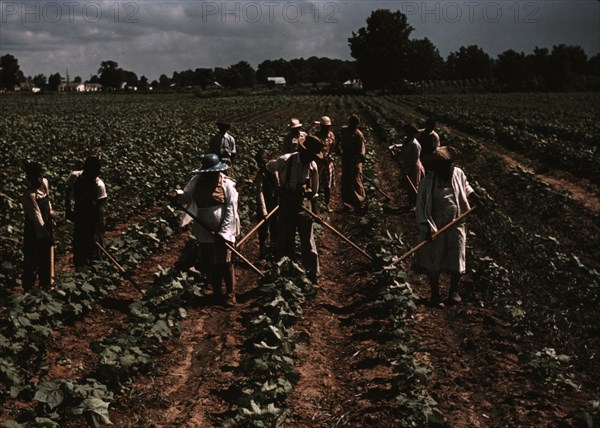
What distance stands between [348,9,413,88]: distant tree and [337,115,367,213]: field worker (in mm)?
75651

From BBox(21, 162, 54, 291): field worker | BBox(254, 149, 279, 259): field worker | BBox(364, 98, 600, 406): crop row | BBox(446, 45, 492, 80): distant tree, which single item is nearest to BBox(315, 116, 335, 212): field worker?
BBox(254, 149, 279, 259): field worker

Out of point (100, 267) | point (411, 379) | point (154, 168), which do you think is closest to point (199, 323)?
point (100, 267)

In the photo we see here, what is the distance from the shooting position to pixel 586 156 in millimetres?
16344

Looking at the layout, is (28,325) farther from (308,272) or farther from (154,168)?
(154,168)

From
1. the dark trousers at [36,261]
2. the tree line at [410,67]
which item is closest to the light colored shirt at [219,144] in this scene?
the dark trousers at [36,261]

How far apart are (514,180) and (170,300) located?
10773 mm

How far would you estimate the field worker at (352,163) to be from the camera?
10938 mm

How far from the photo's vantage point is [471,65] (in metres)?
128

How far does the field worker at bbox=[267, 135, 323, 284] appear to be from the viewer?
6777 mm

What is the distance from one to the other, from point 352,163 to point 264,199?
10.1 feet

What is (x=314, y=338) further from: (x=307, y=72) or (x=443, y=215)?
(x=307, y=72)

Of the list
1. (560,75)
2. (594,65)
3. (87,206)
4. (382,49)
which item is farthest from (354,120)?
(594,65)

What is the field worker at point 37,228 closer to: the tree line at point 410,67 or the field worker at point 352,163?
the field worker at point 352,163

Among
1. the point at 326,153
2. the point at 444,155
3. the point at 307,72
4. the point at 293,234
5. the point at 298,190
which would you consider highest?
the point at 307,72
